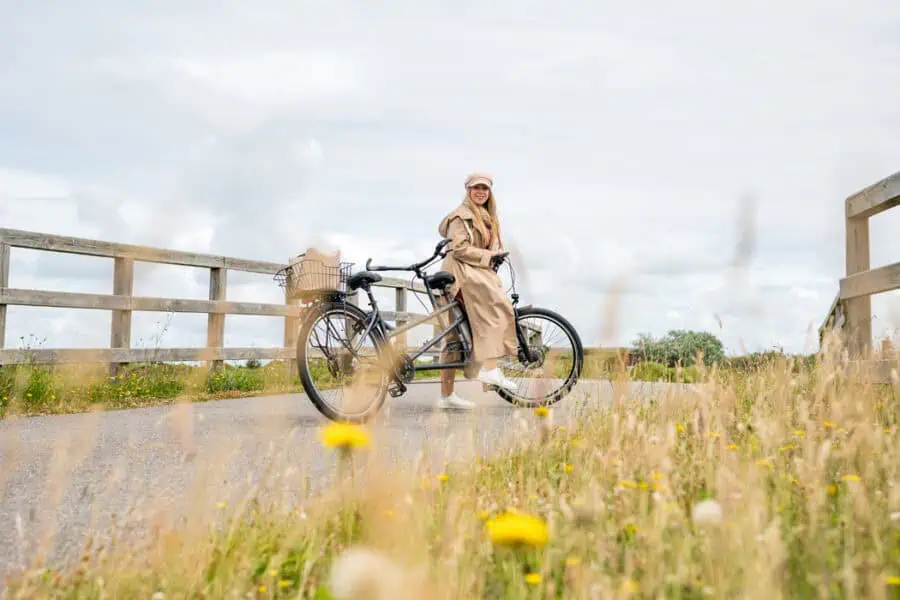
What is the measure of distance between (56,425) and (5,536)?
3.52 m

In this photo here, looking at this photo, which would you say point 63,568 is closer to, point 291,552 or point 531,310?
point 291,552

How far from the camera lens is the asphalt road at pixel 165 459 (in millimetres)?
2580

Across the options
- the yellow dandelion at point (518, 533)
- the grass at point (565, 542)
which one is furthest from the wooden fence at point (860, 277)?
the yellow dandelion at point (518, 533)

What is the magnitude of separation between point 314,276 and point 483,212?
1.62 m

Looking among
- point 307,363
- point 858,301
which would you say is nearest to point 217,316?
point 307,363

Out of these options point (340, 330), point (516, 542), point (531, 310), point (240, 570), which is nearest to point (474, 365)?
point (531, 310)

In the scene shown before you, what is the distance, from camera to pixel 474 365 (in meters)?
7.21

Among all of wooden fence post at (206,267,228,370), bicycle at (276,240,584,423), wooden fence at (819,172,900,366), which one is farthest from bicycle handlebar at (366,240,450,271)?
wooden fence post at (206,267,228,370)

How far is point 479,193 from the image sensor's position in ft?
23.7

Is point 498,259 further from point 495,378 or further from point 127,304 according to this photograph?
point 127,304

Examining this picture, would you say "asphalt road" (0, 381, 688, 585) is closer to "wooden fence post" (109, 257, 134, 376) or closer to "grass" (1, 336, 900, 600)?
"grass" (1, 336, 900, 600)

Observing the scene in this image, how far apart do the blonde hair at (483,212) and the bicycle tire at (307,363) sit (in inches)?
50.3

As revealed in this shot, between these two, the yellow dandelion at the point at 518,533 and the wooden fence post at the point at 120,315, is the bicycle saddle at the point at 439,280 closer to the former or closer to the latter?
the wooden fence post at the point at 120,315

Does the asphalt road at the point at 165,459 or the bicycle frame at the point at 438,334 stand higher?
the bicycle frame at the point at 438,334
